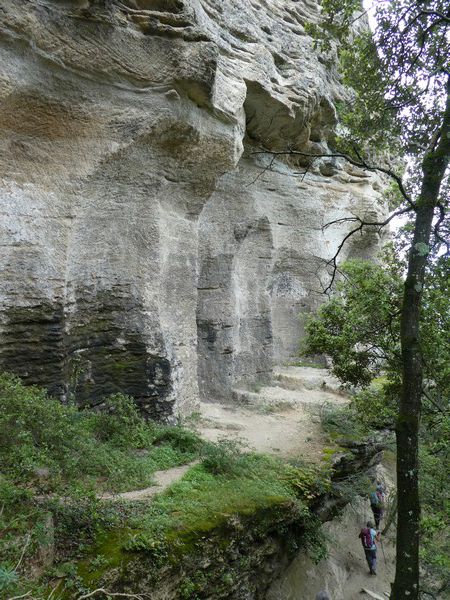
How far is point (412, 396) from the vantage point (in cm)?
521

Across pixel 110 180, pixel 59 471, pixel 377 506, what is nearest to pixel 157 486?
pixel 59 471

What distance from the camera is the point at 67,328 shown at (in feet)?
24.2

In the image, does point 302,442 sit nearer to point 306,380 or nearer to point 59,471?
point 306,380


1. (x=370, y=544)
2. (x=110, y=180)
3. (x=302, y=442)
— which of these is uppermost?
(x=110, y=180)

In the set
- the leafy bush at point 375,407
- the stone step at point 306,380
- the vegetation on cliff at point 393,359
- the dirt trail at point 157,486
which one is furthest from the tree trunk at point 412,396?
the stone step at point 306,380

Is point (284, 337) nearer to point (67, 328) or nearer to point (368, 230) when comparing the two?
point (368, 230)

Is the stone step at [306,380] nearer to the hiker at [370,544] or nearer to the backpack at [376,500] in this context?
the backpack at [376,500]

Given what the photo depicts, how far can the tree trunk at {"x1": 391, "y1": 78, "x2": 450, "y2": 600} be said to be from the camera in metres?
4.82

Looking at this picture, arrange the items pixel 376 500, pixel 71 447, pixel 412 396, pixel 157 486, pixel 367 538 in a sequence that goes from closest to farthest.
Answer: pixel 412 396, pixel 71 447, pixel 157 486, pixel 367 538, pixel 376 500

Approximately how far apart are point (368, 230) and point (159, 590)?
1484cm

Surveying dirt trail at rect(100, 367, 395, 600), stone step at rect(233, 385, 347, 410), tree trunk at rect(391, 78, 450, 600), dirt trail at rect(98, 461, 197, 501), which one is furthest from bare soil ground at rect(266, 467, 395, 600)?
tree trunk at rect(391, 78, 450, 600)

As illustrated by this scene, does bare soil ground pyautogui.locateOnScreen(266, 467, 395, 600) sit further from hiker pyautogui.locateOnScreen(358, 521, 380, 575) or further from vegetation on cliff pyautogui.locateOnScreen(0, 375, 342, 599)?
vegetation on cliff pyautogui.locateOnScreen(0, 375, 342, 599)

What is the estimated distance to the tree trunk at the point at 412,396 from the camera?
482 cm

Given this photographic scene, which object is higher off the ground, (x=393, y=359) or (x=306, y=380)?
(x=393, y=359)
